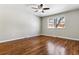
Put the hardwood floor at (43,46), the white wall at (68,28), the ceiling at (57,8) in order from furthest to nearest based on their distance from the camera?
1. the hardwood floor at (43,46)
2. the white wall at (68,28)
3. the ceiling at (57,8)

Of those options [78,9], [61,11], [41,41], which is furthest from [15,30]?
[78,9]

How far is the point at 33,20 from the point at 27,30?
9.0 inches

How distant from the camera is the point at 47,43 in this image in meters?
1.79

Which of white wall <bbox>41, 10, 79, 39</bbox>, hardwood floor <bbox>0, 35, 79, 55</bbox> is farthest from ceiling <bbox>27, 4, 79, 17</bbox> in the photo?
hardwood floor <bbox>0, 35, 79, 55</bbox>

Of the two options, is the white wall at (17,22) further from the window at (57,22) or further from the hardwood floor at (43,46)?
the window at (57,22)

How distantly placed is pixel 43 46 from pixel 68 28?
722 millimetres

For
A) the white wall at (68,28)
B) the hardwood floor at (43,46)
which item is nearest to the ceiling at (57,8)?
the white wall at (68,28)

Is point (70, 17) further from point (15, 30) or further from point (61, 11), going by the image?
point (15, 30)

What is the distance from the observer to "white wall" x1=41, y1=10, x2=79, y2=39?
141 cm

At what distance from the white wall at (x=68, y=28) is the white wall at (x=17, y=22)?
0.47 ft

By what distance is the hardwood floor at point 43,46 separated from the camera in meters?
1.57

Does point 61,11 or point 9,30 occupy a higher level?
point 61,11

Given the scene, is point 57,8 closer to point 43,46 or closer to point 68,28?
point 68,28
